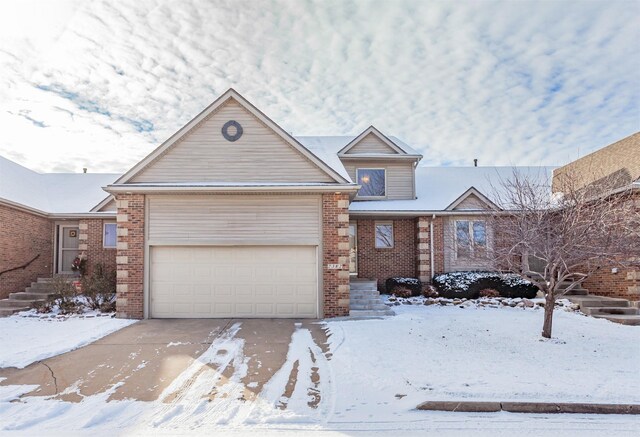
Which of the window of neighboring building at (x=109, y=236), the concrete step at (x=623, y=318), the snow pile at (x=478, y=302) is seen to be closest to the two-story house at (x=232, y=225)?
the snow pile at (x=478, y=302)

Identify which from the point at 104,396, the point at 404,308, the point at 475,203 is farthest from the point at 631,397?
the point at 475,203

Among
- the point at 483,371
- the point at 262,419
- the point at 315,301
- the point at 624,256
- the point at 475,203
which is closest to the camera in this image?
the point at 262,419

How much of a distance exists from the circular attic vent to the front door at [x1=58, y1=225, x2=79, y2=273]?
9951mm

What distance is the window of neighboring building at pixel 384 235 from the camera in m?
17.1

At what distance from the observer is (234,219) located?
1179 centimetres

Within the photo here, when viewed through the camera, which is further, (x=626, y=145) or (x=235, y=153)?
(x=626, y=145)

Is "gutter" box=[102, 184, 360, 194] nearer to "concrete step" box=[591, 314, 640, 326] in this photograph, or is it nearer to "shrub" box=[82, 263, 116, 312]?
"shrub" box=[82, 263, 116, 312]

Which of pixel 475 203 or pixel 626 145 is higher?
pixel 626 145

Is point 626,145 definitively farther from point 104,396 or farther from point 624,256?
point 104,396

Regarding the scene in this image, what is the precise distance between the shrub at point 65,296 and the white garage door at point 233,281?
3.33 m

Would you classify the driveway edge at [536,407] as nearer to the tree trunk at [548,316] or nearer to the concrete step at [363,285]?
the tree trunk at [548,316]

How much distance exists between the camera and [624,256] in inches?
320

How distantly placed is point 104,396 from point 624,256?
10.1 m

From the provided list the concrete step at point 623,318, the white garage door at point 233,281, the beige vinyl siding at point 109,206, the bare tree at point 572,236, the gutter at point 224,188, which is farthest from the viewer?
the beige vinyl siding at point 109,206
